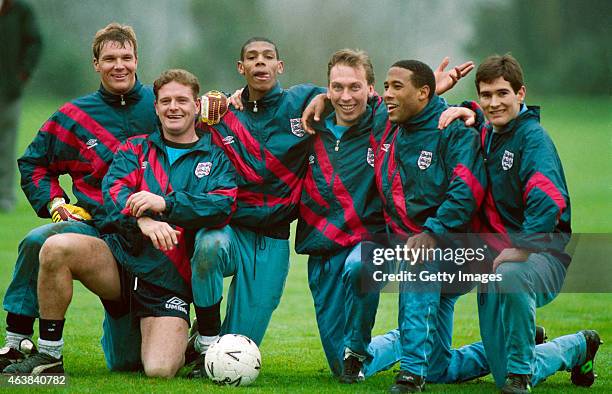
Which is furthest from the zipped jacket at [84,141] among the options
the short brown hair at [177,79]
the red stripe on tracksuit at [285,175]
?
the red stripe on tracksuit at [285,175]

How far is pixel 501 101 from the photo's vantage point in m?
5.12

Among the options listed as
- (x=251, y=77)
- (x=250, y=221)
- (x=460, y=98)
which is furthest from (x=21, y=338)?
(x=460, y=98)

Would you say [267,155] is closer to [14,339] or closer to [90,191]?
[90,191]

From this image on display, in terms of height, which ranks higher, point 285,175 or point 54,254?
point 285,175

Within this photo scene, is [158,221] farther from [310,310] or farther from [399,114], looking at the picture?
[310,310]

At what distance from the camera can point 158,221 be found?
5285 mm

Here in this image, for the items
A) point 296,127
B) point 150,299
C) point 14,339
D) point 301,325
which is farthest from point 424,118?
point 301,325

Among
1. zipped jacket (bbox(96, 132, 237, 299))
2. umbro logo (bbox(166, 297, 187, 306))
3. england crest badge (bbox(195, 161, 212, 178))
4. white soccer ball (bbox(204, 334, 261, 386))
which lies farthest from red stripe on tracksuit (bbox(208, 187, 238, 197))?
white soccer ball (bbox(204, 334, 261, 386))

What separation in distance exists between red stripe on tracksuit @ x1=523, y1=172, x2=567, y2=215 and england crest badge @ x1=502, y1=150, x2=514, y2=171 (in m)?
0.19

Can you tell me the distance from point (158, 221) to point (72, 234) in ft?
1.59

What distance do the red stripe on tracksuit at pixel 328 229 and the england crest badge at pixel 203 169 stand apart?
0.67 metres

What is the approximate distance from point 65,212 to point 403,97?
211 cm

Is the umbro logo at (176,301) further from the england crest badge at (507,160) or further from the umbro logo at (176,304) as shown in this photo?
the england crest badge at (507,160)

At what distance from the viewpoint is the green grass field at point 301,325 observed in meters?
5.24
